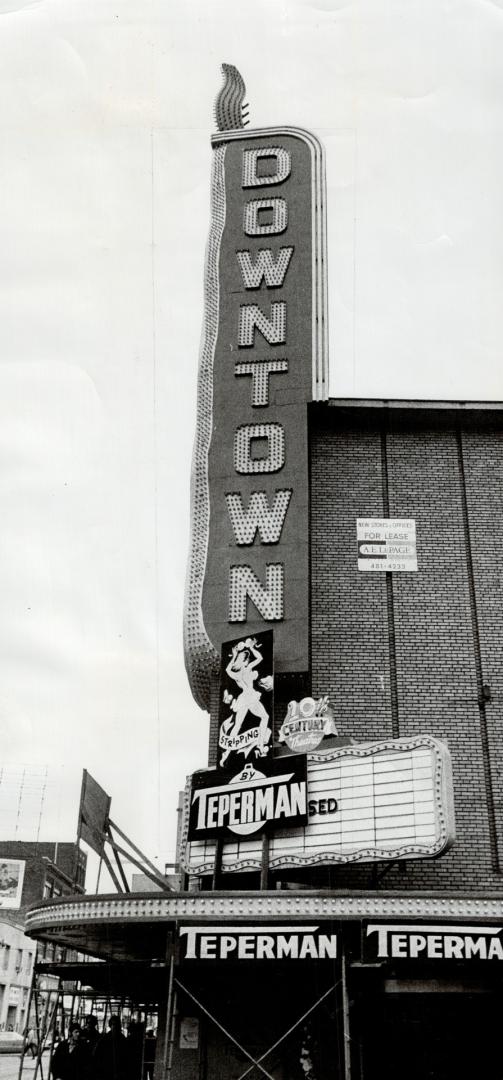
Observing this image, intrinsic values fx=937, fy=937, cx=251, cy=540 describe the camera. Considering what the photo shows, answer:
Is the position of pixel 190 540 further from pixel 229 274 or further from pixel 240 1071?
pixel 240 1071

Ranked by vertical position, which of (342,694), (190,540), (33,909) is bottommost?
(33,909)

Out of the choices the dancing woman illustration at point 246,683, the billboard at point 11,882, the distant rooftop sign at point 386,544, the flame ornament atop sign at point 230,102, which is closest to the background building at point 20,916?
the billboard at point 11,882

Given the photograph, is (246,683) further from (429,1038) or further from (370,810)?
(429,1038)

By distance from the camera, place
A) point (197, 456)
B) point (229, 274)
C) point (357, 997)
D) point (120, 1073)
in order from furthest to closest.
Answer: point (229, 274)
point (197, 456)
point (120, 1073)
point (357, 997)

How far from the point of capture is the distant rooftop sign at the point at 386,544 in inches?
717

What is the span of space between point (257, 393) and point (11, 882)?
7216 cm

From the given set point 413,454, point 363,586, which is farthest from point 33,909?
point 413,454

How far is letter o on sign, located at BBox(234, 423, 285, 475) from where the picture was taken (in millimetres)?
18016

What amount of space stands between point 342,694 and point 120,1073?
26.6 ft

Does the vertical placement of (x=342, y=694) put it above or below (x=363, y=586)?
below

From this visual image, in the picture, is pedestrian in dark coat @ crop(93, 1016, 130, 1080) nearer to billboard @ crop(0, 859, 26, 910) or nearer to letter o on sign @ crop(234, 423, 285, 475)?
letter o on sign @ crop(234, 423, 285, 475)

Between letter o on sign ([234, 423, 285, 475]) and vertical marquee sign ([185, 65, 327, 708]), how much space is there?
25 millimetres

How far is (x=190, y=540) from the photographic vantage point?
18.0 m

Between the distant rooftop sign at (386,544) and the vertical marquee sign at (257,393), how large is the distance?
1.63 meters
